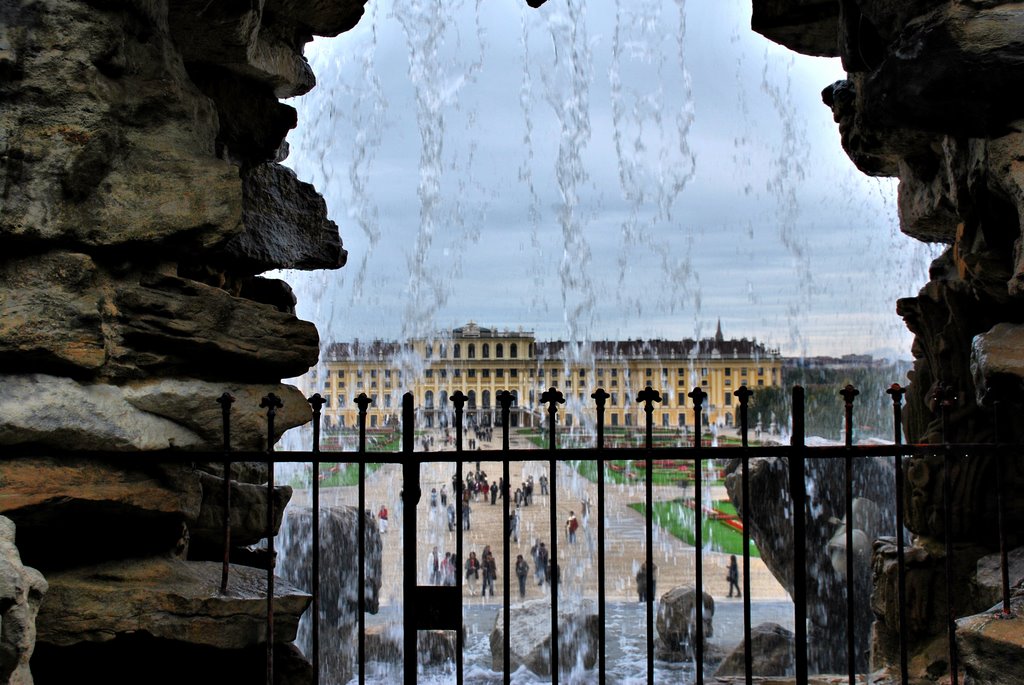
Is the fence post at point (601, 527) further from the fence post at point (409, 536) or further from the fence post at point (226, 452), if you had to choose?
the fence post at point (226, 452)

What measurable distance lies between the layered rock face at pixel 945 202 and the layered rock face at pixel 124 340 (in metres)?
2.22

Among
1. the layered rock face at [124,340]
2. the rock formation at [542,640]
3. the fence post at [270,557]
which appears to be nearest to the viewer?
the layered rock face at [124,340]

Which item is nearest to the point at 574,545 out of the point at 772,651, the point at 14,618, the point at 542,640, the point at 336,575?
the point at 336,575

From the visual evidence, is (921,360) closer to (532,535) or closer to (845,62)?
(845,62)

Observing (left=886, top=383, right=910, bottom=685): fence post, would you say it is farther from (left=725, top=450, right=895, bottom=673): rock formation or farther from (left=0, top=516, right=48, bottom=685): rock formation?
(left=725, top=450, right=895, bottom=673): rock formation

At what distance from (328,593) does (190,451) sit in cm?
831

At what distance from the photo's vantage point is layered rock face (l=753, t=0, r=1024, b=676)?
9.73 feet

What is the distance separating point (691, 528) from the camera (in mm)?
20609

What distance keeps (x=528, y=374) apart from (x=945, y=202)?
36489 millimetres

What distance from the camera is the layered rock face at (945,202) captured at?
2967 mm

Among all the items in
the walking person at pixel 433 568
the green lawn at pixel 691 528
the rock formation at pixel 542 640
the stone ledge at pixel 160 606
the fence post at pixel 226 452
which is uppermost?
the fence post at pixel 226 452

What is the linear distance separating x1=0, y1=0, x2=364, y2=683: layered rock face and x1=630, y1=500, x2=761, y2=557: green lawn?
582 inches

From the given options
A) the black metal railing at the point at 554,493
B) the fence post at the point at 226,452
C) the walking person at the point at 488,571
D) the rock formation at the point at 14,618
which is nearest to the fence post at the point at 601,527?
the black metal railing at the point at 554,493

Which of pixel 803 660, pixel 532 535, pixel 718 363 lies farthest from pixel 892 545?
pixel 718 363
